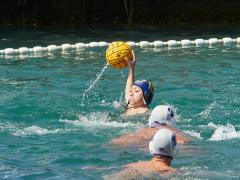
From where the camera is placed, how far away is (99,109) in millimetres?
10398

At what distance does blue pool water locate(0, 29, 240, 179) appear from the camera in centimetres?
724

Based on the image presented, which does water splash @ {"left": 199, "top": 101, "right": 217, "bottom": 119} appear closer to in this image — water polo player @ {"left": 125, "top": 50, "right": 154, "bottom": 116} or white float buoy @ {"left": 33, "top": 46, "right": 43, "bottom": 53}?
water polo player @ {"left": 125, "top": 50, "right": 154, "bottom": 116}

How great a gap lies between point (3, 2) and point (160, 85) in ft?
36.0

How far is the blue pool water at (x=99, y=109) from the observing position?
724 cm

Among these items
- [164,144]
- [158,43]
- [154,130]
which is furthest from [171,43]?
[164,144]

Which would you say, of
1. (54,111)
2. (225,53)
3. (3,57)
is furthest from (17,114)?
(225,53)

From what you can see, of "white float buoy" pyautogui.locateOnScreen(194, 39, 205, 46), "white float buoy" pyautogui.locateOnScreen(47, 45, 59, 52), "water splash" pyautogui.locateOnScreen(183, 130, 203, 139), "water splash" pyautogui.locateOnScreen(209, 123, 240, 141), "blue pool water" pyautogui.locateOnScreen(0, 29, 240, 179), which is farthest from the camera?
"white float buoy" pyautogui.locateOnScreen(194, 39, 205, 46)

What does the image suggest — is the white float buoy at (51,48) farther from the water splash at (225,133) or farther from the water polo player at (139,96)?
the water splash at (225,133)

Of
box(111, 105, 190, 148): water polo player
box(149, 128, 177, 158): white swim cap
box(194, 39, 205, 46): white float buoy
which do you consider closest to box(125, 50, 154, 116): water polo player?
box(111, 105, 190, 148): water polo player

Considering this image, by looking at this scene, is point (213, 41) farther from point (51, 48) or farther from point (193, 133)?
point (193, 133)

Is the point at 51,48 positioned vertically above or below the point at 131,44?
below

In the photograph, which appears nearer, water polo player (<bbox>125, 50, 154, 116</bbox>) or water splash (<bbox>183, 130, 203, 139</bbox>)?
water splash (<bbox>183, 130, 203, 139</bbox>)

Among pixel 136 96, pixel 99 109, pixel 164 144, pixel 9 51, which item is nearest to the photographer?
pixel 164 144

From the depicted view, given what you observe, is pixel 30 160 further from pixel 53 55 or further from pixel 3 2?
pixel 3 2
